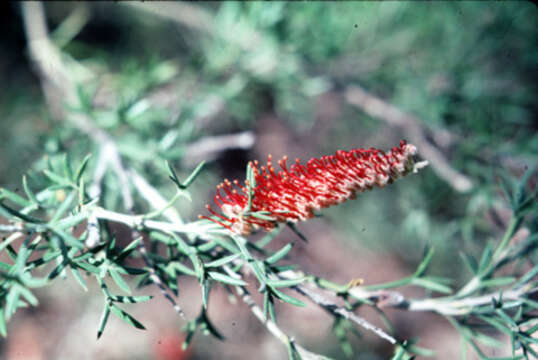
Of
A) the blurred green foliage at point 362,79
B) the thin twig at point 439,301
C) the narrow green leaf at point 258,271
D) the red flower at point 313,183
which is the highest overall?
the blurred green foliage at point 362,79

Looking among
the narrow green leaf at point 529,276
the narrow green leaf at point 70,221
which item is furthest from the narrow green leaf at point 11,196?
the narrow green leaf at point 529,276

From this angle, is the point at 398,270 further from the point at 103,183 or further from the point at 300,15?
the point at 103,183

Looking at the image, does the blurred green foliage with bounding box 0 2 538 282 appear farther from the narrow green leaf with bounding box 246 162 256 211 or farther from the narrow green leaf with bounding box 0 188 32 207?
the narrow green leaf with bounding box 246 162 256 211

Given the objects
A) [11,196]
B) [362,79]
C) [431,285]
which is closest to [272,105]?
[362,79]

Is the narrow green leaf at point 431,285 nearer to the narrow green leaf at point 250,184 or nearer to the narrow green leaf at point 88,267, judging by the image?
the narrow green leaf at point 250,184

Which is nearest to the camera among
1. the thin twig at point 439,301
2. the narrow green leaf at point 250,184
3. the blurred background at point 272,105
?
the narrow green leaf at point 250,184

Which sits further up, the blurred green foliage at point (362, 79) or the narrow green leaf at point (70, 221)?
the blurred green foliage at point (362, 79)

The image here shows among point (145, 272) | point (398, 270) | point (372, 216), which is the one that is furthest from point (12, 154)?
point (398, 270)
